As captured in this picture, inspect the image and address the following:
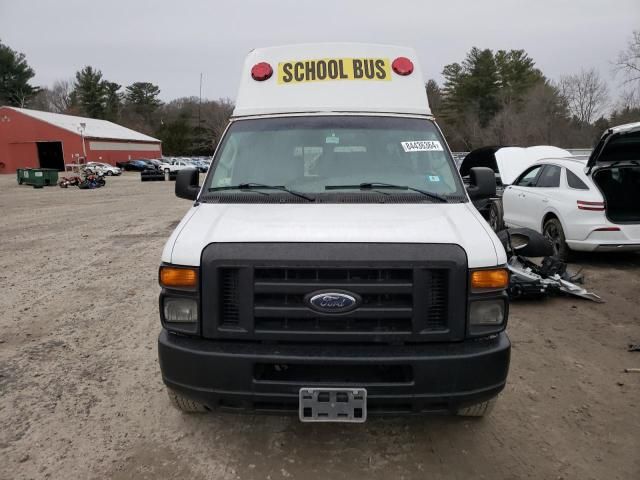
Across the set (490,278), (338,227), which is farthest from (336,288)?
(490,278)

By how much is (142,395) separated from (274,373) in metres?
1.65

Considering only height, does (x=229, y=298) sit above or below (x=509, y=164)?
below

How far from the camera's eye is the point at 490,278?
2.86 meters

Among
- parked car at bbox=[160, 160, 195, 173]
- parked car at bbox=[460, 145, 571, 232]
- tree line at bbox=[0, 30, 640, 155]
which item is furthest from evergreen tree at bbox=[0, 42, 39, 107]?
parked car at bbox=[460, 145, 571, 232]

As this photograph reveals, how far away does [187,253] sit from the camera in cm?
290

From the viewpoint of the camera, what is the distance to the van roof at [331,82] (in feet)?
14.5

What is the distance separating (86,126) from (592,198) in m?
61.2

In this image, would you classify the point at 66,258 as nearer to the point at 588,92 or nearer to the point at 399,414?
the point at 399,414

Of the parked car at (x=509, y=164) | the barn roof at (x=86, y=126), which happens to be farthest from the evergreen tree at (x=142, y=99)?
the parked car at (x=509, y=164)

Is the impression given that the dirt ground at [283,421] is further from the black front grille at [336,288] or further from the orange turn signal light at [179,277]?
the orange turn signal light at [179,277]

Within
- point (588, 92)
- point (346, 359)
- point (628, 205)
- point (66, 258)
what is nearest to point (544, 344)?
point (346, 359)

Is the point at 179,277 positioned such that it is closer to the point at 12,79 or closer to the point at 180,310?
the point at 180,310

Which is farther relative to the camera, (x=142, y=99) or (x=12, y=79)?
(x=142, y=99)

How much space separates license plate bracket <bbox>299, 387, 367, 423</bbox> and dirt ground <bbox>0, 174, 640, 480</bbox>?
49 centimetres
